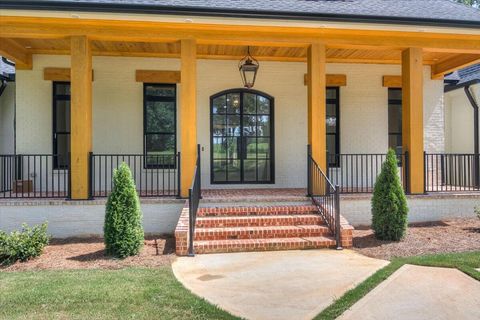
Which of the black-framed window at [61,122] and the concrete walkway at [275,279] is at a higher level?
the black-framed window at [61,122]

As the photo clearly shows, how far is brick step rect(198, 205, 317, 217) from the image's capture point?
7.39 meters

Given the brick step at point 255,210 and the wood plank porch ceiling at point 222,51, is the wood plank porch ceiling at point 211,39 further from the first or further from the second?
the brick step at point 255,210

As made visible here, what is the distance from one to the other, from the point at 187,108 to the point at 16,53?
13.8 ft

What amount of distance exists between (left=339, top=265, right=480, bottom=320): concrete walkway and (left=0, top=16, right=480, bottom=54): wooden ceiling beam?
492 cm

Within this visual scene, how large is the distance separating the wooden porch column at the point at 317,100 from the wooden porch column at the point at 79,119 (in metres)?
4.44

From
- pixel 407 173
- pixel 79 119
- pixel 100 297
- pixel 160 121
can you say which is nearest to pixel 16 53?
pixel 79 119

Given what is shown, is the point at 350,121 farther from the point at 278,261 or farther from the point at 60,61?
the point at 60,61

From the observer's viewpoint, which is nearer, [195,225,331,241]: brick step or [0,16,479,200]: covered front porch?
[195,225,331,241]: brick step

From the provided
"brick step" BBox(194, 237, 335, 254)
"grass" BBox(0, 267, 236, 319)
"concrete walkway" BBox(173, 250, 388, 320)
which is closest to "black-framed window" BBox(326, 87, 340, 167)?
"brick step" BBox(194, 237, 335, 254)

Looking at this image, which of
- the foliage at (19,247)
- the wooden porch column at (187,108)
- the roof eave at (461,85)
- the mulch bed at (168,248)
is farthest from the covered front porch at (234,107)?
the foliage at (19,247)

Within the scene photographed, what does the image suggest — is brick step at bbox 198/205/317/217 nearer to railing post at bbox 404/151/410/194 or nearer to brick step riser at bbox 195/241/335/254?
brick step riser at bbox 195/241/335/254

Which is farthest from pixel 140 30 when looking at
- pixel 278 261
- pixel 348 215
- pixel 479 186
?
pixel 479 186

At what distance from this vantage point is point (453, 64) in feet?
32.4

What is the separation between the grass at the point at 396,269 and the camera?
3.90 meters
